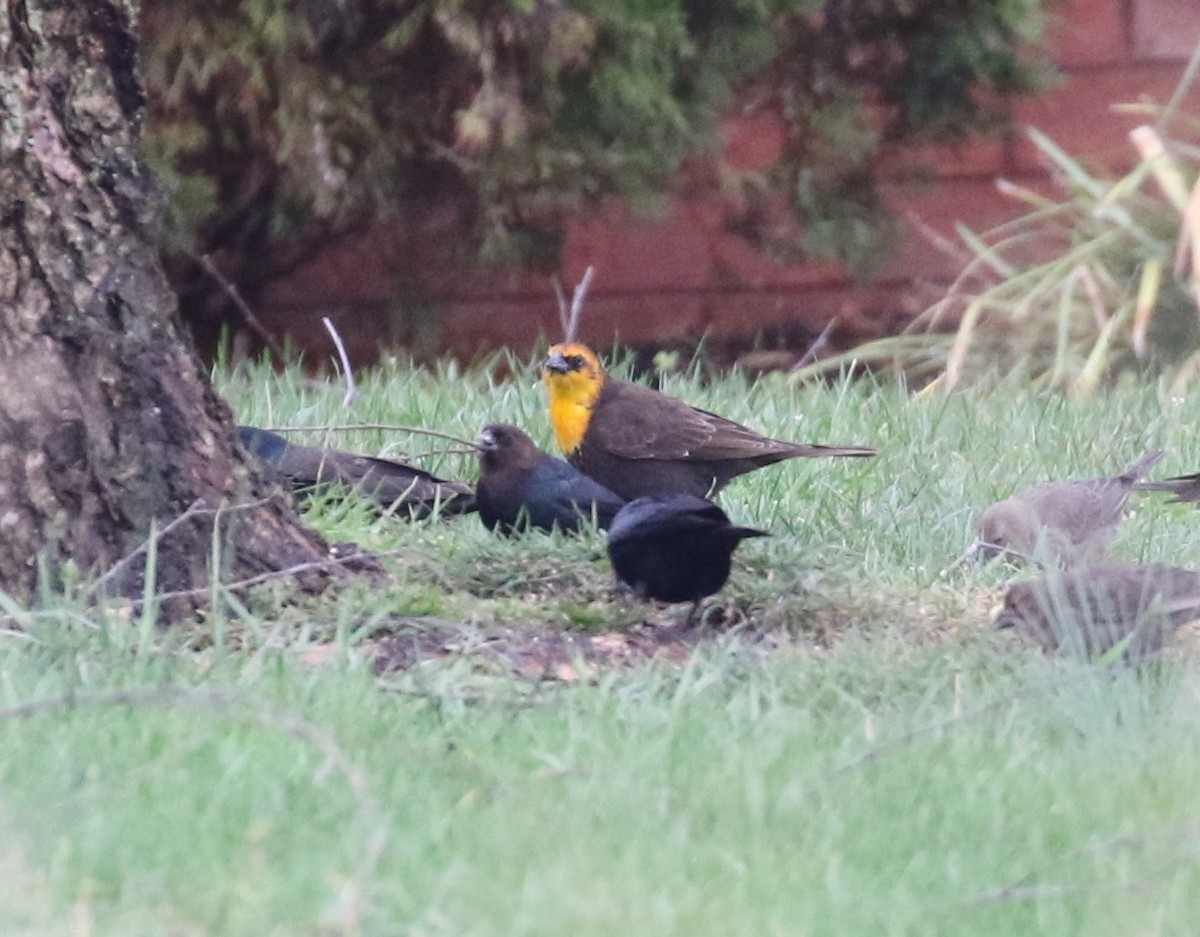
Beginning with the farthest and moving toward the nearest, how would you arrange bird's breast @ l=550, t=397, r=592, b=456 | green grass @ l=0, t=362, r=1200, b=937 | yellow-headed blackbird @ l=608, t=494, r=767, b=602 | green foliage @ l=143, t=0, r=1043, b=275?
green foliage @ l=143, t=0, r=1043, b=275, bird's breast @ l=550, t=397, r=592, b=456, yellow-headed blackbird @ l=608, t=494, r=767, b=602, green grass @ l=0, t=362, r=1200, b=937

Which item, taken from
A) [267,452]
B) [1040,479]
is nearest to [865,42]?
[1040,479]

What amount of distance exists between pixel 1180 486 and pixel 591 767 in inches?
107

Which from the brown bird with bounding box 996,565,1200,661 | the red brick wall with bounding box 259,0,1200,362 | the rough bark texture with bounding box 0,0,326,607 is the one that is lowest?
the red brick wall with bounding box 259,0,1200,362

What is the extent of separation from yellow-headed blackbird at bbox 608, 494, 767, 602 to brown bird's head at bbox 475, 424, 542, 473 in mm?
963

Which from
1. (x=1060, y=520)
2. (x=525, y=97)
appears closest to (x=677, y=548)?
(x=1060, y=520)

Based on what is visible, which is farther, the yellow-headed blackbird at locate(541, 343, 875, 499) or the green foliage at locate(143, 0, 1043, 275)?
the green foliage at locate(143, 0, 1043, 275)

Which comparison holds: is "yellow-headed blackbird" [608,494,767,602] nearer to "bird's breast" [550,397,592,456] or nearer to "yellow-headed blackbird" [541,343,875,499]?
"yellow-headed blackbird" [541,343,875,499]

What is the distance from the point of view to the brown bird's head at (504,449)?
5.08 metres

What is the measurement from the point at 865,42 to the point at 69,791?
21.7 ft

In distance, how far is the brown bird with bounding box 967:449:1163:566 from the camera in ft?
14.9

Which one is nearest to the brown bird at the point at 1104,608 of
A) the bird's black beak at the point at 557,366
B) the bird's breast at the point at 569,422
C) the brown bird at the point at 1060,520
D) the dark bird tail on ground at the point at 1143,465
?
the brown bird at the point at 1060,520

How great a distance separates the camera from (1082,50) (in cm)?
911

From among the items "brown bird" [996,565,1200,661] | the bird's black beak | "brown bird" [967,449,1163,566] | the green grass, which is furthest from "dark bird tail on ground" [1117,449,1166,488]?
the bird's black beak

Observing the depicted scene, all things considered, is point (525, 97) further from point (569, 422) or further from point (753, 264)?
point (569, 422)
